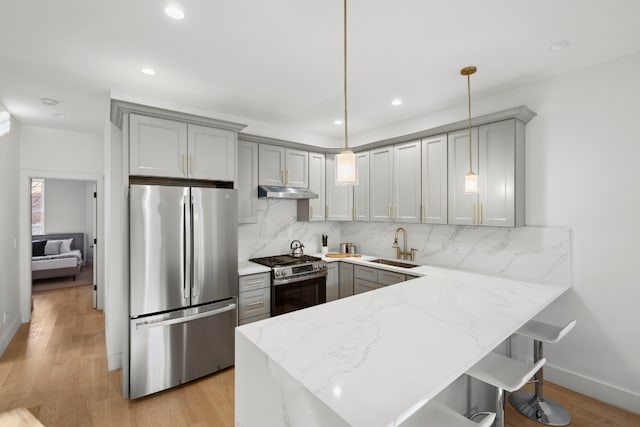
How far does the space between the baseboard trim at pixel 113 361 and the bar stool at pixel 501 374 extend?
3301mm

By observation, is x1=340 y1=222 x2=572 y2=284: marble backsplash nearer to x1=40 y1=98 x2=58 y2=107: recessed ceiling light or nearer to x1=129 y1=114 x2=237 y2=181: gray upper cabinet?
x1=129 y1=114 x2=237 y2=181: gray upper cabinet

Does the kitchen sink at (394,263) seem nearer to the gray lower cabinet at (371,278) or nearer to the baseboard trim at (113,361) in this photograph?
the gray lower cabinet at (371,278)

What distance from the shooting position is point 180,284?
108 inches

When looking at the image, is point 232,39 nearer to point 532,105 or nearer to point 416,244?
point 532,105

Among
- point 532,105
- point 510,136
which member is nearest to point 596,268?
point 510,136

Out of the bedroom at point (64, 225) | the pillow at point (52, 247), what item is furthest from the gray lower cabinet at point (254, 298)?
the pillow at point (52, 247)

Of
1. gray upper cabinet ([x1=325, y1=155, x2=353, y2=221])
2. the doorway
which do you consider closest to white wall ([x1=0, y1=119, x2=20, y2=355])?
the doorway

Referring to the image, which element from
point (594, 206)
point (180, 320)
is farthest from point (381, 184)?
point (180, 320)

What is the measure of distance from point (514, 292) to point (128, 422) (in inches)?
122

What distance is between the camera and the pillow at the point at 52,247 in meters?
7.15

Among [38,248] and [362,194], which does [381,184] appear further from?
[38,248]

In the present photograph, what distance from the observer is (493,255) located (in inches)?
123

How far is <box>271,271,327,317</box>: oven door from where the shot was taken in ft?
11.2

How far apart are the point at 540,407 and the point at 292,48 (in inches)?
128
